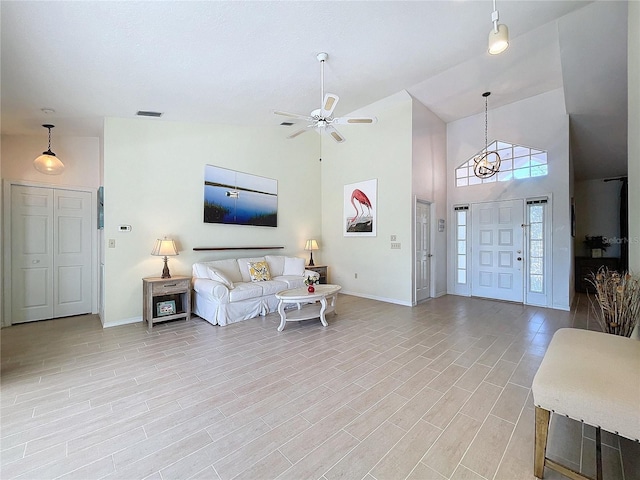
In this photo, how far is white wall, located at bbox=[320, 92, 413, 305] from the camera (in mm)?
5160

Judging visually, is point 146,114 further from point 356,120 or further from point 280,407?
point 280,407

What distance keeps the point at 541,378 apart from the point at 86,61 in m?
4.47

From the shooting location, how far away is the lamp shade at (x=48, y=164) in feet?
12.6

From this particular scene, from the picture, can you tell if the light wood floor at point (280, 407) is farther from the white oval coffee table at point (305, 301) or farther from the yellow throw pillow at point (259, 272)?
the yellow throw pillow at point (259, 272)

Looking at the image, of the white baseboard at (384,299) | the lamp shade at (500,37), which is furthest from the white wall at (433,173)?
the lamp shade at (500,37)

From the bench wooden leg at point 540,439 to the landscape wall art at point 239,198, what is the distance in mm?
4869

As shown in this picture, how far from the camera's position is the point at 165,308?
4152 mm

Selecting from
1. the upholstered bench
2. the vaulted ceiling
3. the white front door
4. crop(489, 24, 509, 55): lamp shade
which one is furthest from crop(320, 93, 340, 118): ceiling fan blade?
the white front door

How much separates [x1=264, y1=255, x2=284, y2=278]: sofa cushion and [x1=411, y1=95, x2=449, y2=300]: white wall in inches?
118

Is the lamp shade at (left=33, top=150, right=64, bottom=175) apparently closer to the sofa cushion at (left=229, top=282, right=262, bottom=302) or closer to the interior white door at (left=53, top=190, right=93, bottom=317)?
the interior white door at (left=53, top=190, right=93, bottom=317)

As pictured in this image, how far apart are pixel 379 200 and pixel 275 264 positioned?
8.30ft

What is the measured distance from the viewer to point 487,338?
3453 mm

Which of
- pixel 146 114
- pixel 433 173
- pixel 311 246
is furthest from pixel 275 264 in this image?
pixel 433 173

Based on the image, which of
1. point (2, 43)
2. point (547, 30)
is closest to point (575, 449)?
point (547, 30)
